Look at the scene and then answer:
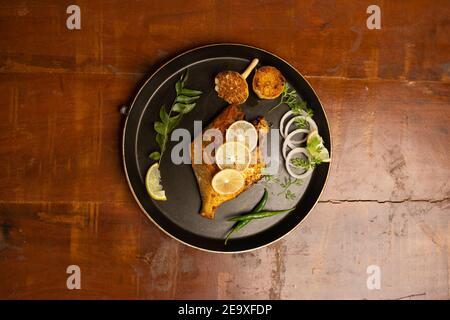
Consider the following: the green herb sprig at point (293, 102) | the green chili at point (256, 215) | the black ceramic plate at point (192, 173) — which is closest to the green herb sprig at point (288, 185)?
the black ceramic plate at point (192, 173)

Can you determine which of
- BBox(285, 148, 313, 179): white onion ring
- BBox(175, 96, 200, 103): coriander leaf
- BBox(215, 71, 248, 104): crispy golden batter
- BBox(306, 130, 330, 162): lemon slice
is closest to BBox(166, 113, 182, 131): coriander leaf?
BBox(175, 96, 200, 103): coriander leaf

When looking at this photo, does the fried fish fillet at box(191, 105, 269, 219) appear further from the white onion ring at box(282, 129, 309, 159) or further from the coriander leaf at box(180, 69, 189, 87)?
the coriander leaf at box(180, 69, 189, 87)

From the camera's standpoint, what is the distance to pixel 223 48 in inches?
124

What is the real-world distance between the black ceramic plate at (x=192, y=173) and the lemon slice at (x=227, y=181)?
0.19 meters

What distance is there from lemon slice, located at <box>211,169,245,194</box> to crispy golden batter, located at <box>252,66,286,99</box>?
0.71 m

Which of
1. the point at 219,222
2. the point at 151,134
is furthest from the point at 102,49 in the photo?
the point at 219,222

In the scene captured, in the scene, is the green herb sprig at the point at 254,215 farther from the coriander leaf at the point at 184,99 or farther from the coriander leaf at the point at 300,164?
the coriander leaf at the point at 184,99

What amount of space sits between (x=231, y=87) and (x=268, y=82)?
303mm

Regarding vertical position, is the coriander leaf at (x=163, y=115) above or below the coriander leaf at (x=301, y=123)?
above

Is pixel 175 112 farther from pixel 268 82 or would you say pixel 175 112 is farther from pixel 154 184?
pixel 268 82

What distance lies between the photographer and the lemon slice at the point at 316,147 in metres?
3.11

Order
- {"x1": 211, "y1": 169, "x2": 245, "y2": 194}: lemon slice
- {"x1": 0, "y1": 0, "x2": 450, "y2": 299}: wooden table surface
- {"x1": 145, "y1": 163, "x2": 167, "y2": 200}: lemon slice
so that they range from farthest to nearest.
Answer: {"x1": 0, "y1": 0, "x2": 450, "y2": 299}: wooden table surface < {"x1": 145, "y1": 163, "x2": 167, "y2": 200}: lemon slice < {"x1": 211, "y1": 169, "x2": 245, "y2": 194}: lemon slice

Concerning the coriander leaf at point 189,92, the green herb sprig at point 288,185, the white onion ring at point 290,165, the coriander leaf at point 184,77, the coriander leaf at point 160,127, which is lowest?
the green herb sprig at point 288,185

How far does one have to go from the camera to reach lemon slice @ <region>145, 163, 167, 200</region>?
120 inches
